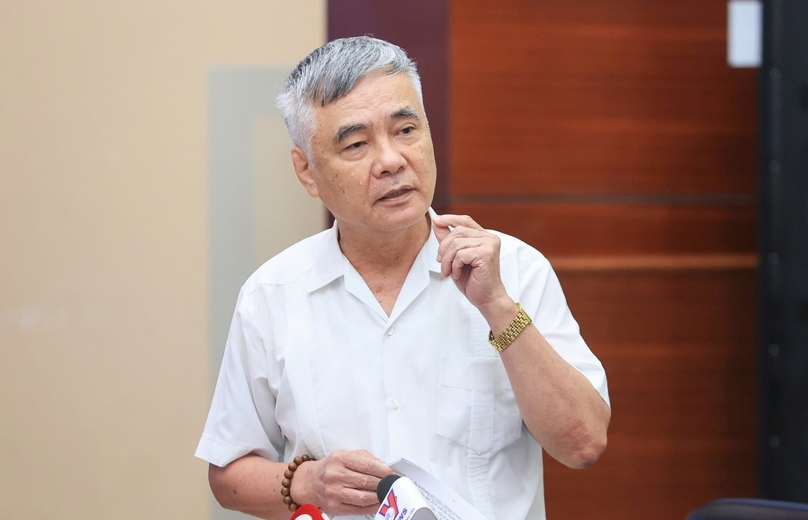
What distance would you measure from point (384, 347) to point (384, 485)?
355 millimetres

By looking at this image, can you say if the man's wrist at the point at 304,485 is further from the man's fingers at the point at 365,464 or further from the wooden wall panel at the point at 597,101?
the wooden wall panel at the point at 597,101

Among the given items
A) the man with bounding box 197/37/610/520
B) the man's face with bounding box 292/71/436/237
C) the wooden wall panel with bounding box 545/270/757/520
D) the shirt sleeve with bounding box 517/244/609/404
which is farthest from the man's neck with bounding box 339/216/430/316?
the wooden wall panel with bounding box 545/270/757/520

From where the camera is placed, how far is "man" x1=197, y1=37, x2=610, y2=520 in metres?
1.43

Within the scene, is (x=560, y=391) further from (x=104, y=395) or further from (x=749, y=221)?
(x=749, y=221)

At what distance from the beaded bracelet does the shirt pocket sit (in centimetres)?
27

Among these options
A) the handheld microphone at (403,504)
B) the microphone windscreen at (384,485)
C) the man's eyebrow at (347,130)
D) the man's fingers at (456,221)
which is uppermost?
the man's eyebrow at (347,130)

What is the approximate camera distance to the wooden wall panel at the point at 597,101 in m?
2.50

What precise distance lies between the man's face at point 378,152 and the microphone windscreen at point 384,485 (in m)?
0.45

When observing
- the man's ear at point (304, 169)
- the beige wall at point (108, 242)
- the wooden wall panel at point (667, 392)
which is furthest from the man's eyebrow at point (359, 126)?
the wooden wall panel at point (667, 392)

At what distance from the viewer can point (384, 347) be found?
5.23ft

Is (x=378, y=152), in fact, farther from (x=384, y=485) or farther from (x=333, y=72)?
(x=384, y=485)

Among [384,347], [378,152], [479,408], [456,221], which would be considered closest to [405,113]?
A: [378,152]

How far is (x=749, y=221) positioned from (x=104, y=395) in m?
2.06

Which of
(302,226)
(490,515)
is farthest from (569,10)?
(490,515)
